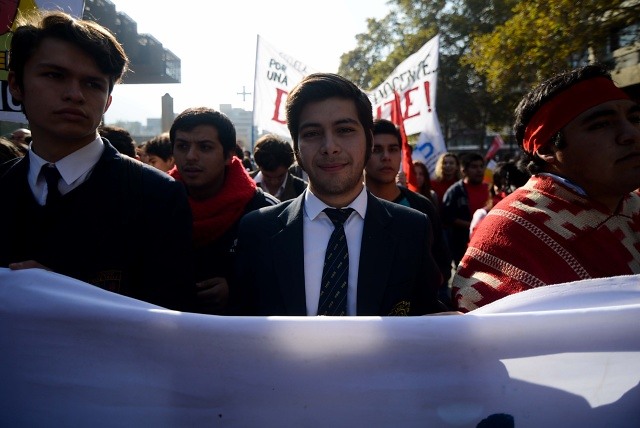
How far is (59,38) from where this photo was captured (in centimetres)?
157

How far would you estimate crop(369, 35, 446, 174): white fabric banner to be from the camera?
21.6 feet

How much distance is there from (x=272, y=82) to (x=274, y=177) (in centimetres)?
338

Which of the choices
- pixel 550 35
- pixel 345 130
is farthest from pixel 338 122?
pixel 550 35

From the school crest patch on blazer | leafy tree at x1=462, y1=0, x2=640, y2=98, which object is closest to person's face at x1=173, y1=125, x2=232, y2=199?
the school crest patch on blazer

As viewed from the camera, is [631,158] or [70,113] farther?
[631,158]

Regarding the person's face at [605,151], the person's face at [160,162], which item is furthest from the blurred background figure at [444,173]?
the person's face at [605,151]

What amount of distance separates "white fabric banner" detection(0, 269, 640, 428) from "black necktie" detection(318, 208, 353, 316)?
44cm

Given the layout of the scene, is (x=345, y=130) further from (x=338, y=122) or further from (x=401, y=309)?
(x=401, y=309)

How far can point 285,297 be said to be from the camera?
157 centimetres

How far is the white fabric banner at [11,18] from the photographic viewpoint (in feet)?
9.09

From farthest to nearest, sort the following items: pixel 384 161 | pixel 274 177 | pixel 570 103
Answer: pixel 274 177, pixel 384 161, pixel 570 103

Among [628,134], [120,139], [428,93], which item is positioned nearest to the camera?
[628,134]

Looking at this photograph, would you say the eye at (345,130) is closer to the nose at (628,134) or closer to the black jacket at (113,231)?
the black jacket at (113,231)

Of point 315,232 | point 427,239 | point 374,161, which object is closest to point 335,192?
point 315,232
